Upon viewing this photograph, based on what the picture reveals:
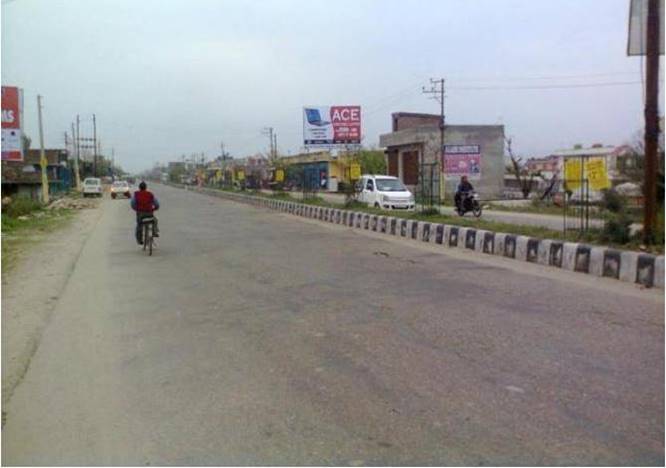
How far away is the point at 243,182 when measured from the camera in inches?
2953

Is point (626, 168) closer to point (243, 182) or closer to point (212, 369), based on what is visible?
point (212, 369)

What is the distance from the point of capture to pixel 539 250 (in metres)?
12.6

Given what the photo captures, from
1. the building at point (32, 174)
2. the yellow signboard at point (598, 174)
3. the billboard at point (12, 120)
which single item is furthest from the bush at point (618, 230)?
the building at point (32, 174)

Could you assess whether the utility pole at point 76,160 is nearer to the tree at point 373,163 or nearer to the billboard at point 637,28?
the tree at point 373,163

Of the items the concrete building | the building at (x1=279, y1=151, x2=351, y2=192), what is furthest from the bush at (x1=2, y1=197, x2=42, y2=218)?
the concrete building

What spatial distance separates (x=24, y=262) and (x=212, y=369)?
1032cm

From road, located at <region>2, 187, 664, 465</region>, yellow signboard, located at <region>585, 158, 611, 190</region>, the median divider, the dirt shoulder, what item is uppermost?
yellow signboard, located at <region>585, 158, 611, 190</region>

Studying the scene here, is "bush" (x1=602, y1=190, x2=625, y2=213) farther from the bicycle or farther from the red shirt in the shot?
the red shirt

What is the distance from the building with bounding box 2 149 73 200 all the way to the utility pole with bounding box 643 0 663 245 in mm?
36528

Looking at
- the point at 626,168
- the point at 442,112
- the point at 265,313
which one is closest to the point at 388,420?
the point at 265,313

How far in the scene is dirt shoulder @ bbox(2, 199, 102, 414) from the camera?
653 centimetres

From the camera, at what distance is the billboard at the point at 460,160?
3938 centimetres

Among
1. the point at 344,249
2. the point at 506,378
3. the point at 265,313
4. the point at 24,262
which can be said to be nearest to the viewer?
the point at 506,378

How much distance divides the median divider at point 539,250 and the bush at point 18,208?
17.3 meters
